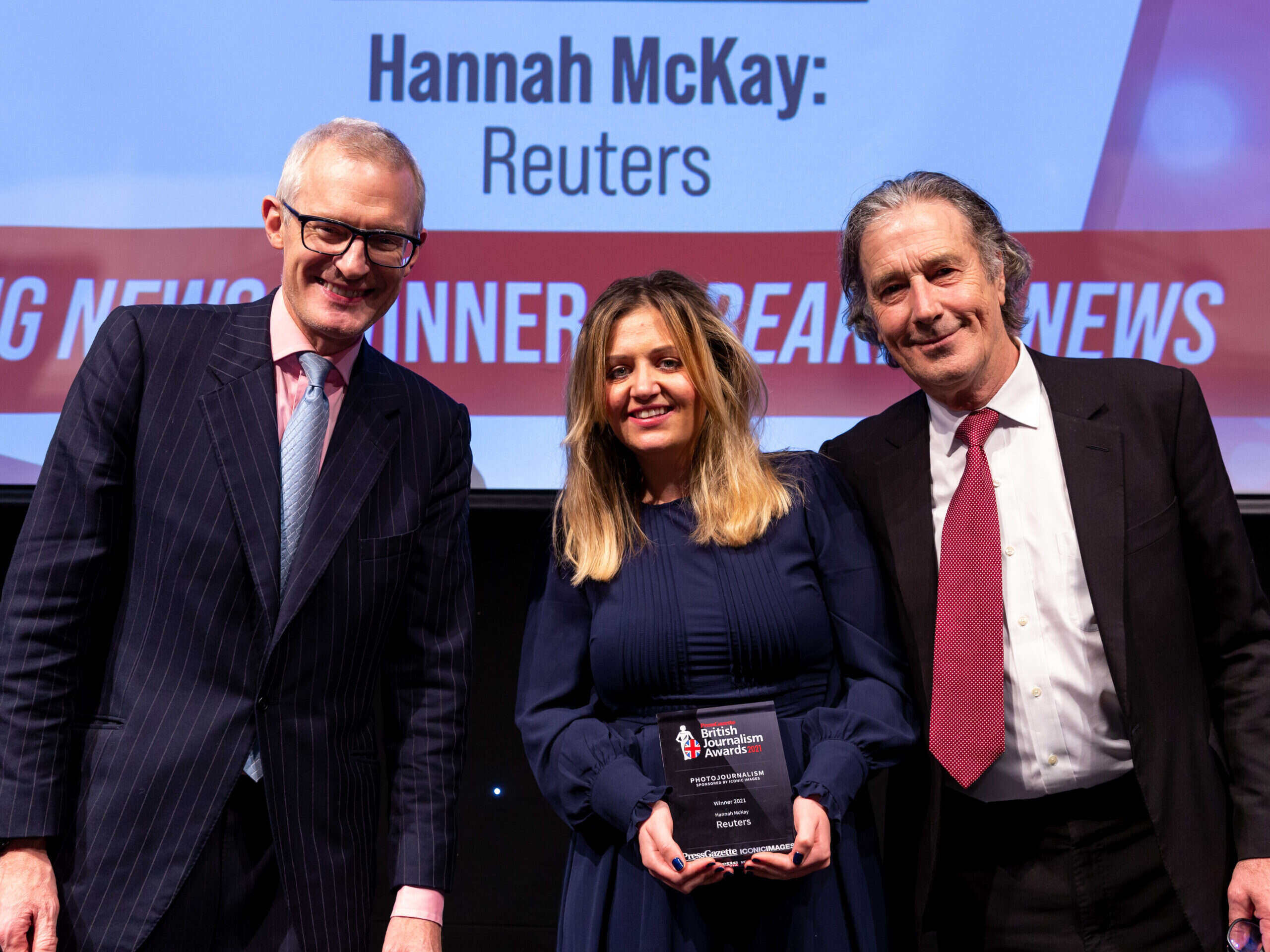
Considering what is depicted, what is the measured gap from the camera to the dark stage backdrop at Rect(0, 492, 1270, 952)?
2.87 meters

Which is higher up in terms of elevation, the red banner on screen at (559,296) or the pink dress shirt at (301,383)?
the red banner on screen at (559,296)

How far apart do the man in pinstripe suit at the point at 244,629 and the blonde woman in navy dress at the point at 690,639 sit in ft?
0.73

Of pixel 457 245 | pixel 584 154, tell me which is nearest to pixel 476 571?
pixel 457 245

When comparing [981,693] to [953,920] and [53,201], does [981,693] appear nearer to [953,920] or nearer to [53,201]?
[953,920]

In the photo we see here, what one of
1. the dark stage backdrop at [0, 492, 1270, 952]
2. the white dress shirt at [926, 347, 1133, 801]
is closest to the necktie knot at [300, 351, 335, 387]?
the white dress shirt at [926, 347, 1133, 801]

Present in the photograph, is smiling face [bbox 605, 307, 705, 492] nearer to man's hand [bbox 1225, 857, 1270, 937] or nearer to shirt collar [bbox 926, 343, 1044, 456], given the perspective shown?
shirt collar [bbox 926, 343, 1044, 456]

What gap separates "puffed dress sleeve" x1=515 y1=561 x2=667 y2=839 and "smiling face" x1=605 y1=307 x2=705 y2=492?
28 centimetres

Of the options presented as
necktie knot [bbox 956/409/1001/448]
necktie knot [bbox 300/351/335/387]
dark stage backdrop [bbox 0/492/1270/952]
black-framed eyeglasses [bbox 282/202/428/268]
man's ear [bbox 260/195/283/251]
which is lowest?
dark stage backdrop [bbox 0/492/1270/952]

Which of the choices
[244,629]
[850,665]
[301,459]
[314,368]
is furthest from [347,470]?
[850,665]

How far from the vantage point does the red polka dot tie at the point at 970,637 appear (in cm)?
170

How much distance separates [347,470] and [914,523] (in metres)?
0.96

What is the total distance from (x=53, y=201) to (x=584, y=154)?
1363mm

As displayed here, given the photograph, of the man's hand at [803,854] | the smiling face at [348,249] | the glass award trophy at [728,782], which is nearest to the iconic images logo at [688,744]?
the glass award trophy at [728,782]

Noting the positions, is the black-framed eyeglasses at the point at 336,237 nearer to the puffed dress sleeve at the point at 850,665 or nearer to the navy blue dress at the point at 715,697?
the navy blue dress at the point at 715,697
